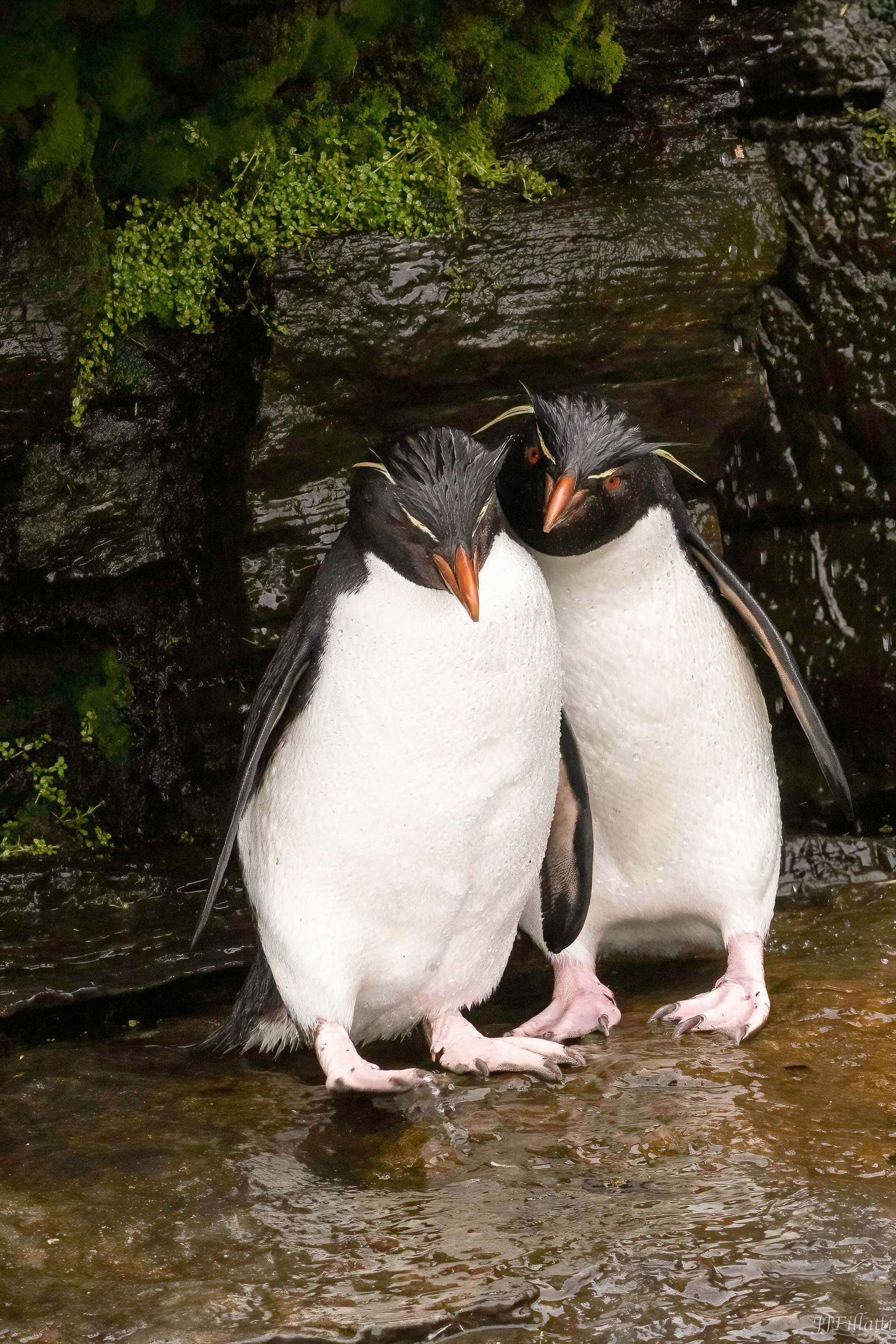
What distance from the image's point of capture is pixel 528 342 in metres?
3.95

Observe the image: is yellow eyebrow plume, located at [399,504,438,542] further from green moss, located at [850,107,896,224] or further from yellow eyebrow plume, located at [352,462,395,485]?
green moss, located at [850,107,896,224]

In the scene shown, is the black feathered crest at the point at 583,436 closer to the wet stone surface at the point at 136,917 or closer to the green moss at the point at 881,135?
the wet stone surface at the point at 136,917

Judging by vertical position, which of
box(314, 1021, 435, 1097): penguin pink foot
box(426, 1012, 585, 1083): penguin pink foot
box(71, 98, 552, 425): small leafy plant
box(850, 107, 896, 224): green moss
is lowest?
box(426, 1012, 585, 1083): penguin pink foot

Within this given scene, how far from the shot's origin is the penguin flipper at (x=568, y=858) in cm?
321

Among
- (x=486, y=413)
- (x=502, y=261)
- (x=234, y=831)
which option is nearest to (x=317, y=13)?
(x=502, y=261)

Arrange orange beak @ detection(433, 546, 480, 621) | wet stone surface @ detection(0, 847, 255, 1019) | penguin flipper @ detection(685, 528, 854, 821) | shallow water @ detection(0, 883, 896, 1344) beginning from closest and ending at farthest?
shallow water @ detection(0, 883, 896, 1344) → orange beak @ detection(433, 546, 480, 621) → penguin flipper @ detection(685, 528, 854, 821) → wet stone surface @ detection(0, 847, 255, 1019)

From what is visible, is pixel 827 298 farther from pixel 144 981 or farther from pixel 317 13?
pixel 144 981

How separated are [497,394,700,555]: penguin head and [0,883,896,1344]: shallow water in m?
1.04

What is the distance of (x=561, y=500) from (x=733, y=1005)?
3.53 ft

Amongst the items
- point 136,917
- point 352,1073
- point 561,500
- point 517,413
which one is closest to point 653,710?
point 561,500

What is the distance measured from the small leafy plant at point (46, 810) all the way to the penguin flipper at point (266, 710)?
1534 millimetres

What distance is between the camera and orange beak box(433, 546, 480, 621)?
255cm

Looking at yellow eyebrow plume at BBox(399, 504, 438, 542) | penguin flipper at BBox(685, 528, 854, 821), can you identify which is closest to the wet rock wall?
penguin flipper at BBox(685, 528, 854, 821)

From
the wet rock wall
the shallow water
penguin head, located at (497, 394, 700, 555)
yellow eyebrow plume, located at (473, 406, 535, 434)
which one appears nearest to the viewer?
the shallow water
